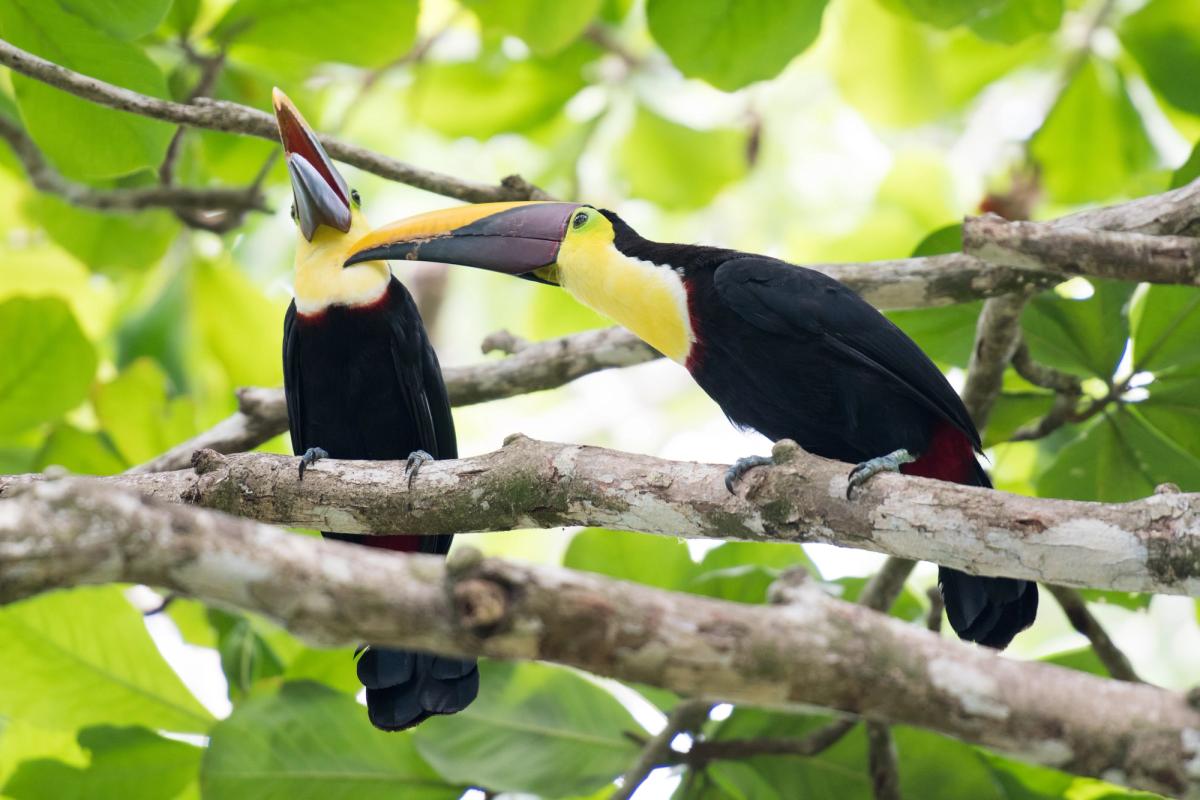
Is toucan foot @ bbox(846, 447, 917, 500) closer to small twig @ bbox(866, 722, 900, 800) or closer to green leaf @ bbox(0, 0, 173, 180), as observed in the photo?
small twig @ bbox(866, 722, 900, 800)

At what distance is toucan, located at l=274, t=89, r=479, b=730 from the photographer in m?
3.88

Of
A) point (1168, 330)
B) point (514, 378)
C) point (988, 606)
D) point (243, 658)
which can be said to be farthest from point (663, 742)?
point (1168, 330)

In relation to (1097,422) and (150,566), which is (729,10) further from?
(150,566)

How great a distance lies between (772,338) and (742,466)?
716 millimetres

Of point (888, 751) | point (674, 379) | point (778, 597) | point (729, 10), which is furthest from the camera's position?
point (674, 379)

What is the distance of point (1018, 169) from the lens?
572cm

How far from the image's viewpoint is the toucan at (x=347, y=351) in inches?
153

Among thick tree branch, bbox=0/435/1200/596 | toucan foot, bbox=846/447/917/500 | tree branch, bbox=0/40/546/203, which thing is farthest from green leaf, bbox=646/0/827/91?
thick tree branch, bbox=0/435/1200/596

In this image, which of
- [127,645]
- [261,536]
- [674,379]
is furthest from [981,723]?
[674,379]

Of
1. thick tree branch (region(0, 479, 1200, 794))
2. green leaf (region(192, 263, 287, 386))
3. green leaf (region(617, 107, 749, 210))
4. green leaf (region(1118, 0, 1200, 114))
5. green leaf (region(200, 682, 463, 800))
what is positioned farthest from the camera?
green leaf (region(617, 107, 749, 210))

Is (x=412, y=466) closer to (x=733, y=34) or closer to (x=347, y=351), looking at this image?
(x=347, y=351)

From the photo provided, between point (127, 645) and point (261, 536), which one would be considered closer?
point (261, 536)

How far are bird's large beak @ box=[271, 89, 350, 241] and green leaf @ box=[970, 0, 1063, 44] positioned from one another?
2.30 meters

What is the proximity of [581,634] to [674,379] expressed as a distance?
7.18 meters
